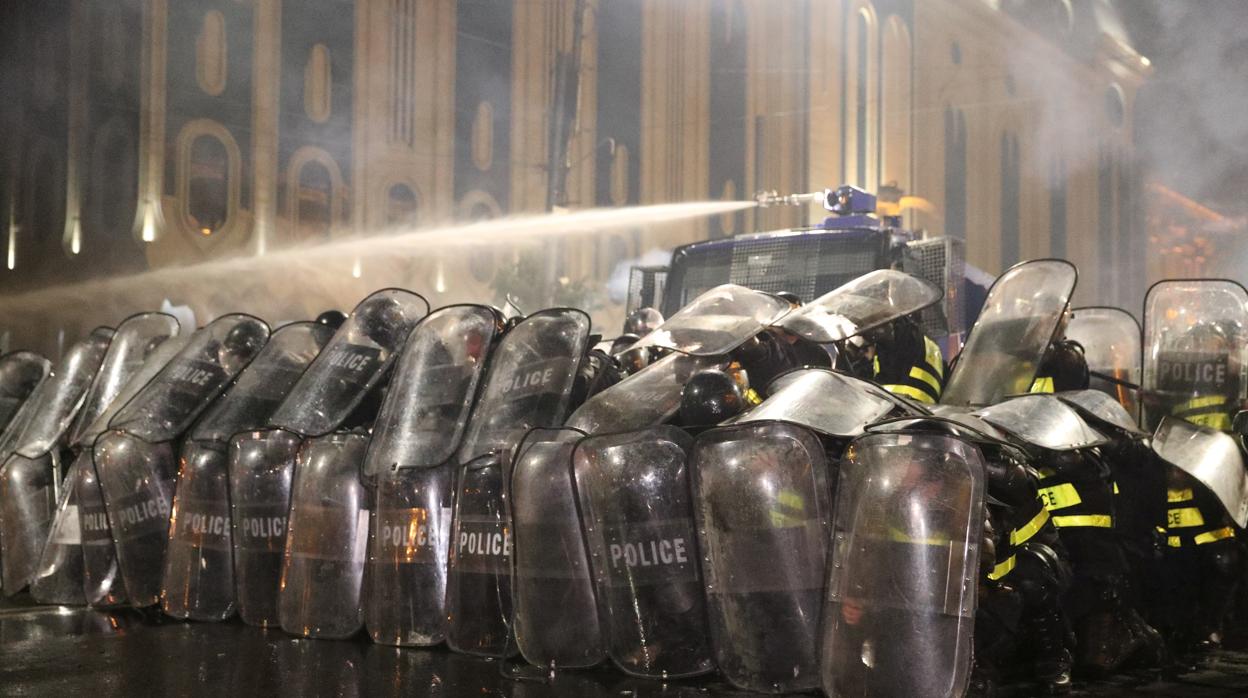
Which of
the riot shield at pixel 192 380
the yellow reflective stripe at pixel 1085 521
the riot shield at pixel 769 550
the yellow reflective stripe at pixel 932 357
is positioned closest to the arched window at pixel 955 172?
the yellow reflective stripe at pixel 932 357

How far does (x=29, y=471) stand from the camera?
6363 mm

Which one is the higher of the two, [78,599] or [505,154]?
[505,154]

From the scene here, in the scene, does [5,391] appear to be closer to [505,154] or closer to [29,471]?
[29,471]

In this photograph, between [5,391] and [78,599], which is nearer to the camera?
[78,599]

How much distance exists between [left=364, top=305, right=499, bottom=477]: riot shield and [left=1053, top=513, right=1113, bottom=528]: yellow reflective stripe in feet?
7.72

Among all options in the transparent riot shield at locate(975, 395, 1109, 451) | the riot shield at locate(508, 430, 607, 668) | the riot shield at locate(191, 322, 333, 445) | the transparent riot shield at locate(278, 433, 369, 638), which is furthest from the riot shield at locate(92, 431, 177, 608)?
the transparent riot shield at locate(975, 395, 1109, 451)

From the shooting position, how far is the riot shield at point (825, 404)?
3.79 meters

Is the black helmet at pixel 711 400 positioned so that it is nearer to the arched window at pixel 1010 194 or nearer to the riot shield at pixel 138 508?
the riot shield at pixel 138 508

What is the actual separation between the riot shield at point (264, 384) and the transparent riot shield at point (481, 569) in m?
1.38

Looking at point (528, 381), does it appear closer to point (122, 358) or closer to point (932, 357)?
point (932, 357)

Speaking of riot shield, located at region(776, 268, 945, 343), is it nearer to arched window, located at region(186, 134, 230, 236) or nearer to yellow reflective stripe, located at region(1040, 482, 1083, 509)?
yellow reflective stripe, located at region(1040, 482, 1083, 509)

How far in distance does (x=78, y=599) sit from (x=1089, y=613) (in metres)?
4.82

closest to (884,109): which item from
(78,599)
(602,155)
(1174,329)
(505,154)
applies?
(602,155)

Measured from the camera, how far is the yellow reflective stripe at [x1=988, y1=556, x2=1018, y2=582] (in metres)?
3.82
